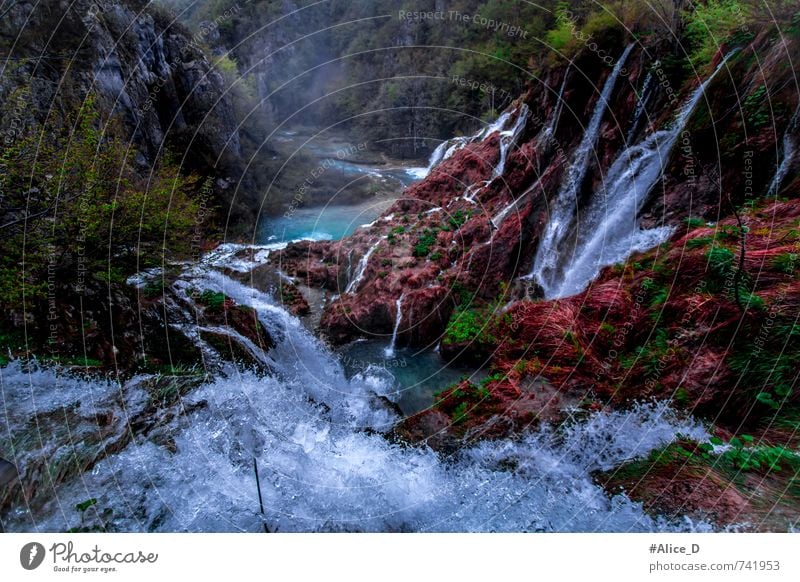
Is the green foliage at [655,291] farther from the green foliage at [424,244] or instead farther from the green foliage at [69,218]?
the green foliage at [69,218]

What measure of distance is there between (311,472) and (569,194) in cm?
1052

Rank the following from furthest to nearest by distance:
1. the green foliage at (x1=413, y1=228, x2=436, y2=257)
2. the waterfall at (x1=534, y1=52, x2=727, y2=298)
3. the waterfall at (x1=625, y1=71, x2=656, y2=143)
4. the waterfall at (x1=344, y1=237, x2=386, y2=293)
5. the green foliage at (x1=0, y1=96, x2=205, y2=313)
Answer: the waterfall at (x1=344, y1=237, x2=386, y2=293), the green foliage at (x1=413, y1=228, x2=436, y2=257), the waterfall at (x1=625, y1=71, x2=656, y2=143), the waterfall at (x1=534, y1=52, x2=727, y2=298), the green foliage at (x1=0, y1=96, x2=205, y2=313)

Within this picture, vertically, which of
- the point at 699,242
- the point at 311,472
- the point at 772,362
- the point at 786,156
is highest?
the point at 786,156

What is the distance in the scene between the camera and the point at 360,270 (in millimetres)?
13516

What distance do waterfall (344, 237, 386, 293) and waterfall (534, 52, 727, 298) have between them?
5.99 meters

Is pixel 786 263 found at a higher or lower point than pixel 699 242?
lower

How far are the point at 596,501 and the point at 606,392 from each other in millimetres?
1977

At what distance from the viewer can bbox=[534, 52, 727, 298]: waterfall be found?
8664 mm

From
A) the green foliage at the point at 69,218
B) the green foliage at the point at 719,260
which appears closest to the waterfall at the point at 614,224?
the green foliage at the point at 719,260

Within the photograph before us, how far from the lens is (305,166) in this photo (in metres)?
31.6

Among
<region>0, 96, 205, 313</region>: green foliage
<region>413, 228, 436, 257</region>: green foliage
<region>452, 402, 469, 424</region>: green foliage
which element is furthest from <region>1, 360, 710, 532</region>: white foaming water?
<region>413, 228, 436, 257</region>: green foliage

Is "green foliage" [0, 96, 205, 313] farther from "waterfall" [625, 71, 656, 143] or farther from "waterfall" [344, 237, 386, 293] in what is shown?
"waterfall" [625, 71, 656, 143]

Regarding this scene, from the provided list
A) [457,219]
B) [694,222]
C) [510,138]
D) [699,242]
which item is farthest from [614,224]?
[510,138]

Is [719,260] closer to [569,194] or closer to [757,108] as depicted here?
[757,108]
